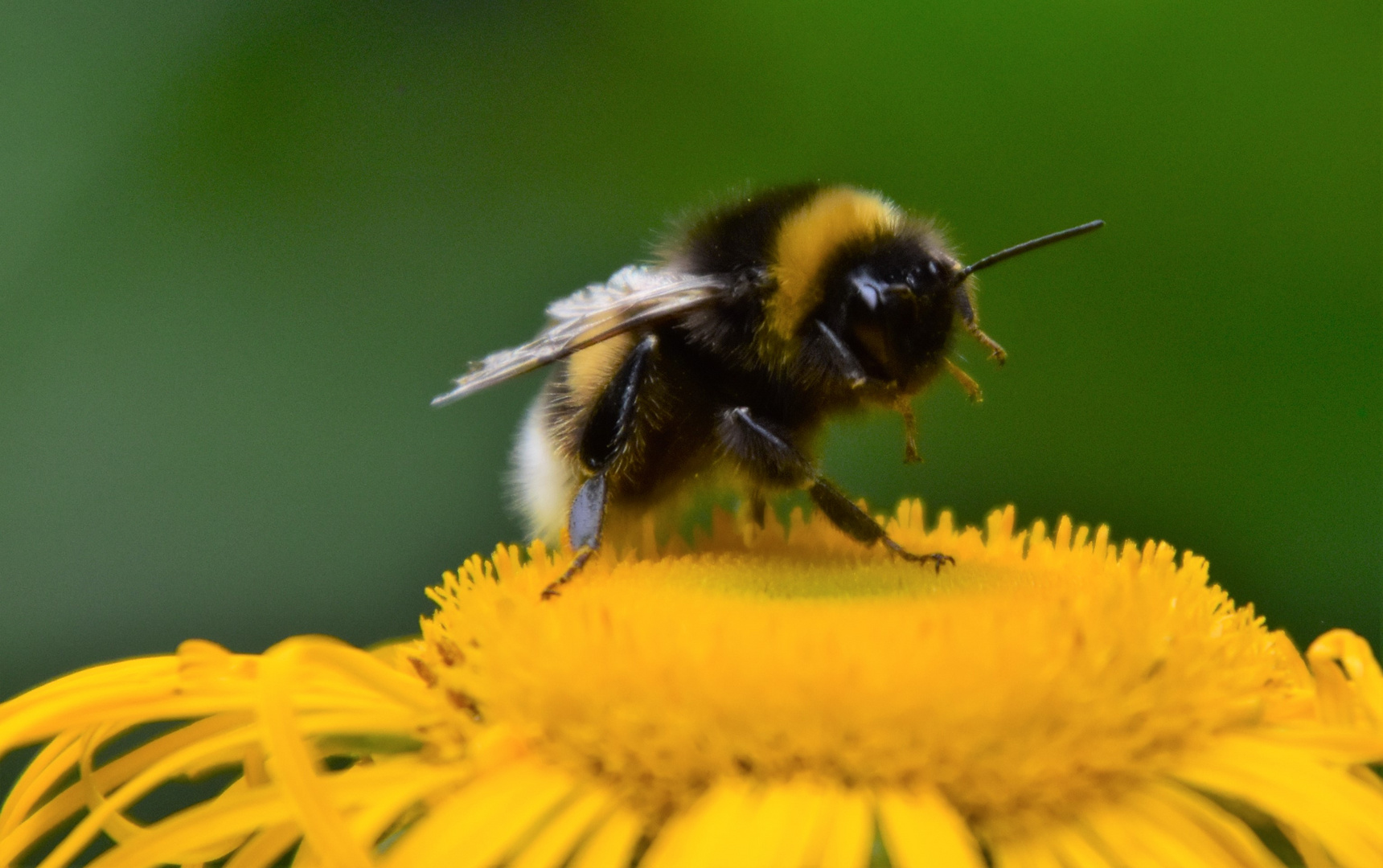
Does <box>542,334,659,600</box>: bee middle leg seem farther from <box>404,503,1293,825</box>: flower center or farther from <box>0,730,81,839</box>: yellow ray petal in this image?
<box>0,730,81,839</box>: yellow ray petal

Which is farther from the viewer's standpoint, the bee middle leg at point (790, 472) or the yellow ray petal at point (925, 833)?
the bee middle leg at point (790, 472)

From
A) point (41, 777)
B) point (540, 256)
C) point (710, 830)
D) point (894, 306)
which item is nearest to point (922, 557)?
point (894, 306)

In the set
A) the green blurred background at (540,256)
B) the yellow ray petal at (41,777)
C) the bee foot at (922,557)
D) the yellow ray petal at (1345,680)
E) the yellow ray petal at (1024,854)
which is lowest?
the yellow ray petal at (1024,854)

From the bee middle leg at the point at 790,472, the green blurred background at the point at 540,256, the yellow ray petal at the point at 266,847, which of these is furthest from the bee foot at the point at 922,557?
the green blurred background at the point at 540,256

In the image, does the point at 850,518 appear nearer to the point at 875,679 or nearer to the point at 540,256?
the point at 875,679

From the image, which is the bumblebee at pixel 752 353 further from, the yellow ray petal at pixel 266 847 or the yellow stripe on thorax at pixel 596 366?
the yellow ray petal at pixel 266 847

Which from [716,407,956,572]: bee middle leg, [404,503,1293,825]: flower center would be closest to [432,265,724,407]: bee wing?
[716,407,956,572]: bee middle leg

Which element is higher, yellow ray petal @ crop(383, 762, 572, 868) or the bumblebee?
the bumblebee

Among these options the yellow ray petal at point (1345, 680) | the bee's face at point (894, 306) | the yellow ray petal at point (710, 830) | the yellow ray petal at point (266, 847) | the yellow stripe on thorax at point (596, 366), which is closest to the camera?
the yellow ray petal at point (710, 830)
